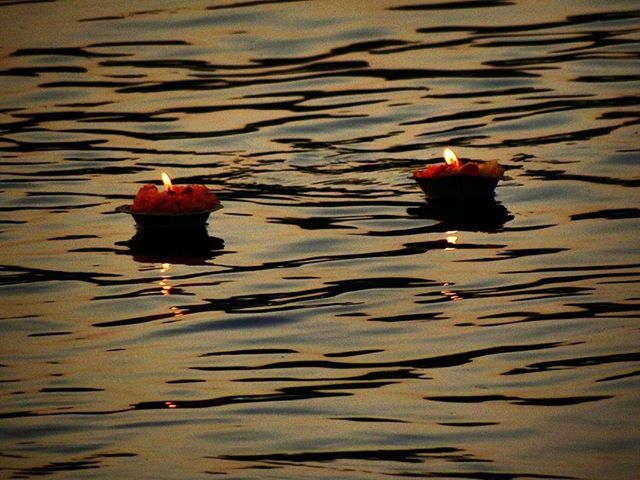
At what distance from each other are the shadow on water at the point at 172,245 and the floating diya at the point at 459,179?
131 cm

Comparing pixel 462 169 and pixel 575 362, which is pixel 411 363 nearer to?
pixel 575 362

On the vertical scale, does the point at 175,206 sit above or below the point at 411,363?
above

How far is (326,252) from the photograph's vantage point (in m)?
8.38

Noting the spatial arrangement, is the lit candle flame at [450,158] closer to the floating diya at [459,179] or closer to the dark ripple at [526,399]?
the floating diya at [459,179]

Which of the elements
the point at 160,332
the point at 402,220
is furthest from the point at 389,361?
the point at 402,220

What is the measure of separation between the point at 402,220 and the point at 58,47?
6.25 meters

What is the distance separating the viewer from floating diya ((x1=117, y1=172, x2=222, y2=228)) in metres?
8.43

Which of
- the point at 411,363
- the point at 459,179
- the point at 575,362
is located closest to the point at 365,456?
the point at 411,363

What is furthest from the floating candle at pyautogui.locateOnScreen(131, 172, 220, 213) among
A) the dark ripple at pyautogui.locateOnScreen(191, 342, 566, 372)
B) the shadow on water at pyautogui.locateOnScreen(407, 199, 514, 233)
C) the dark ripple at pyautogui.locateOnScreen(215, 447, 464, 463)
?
the dark ripple at pyautogui.locateOnScreen(215, 447, 464, 463)

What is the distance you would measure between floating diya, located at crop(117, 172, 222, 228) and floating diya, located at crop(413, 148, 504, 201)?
134cm

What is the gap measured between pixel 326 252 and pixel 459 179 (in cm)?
103

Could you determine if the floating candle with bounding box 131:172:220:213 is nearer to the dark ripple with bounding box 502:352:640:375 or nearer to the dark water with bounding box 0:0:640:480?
the dark water with bounding box 0:0:640:480

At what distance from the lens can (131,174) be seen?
10352 mm

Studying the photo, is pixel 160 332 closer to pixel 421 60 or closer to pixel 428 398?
pixel 428 398
